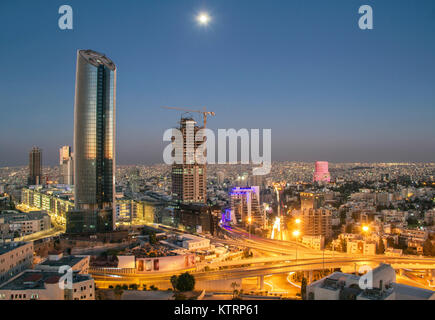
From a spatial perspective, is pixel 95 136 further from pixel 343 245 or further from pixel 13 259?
pixel 343 245

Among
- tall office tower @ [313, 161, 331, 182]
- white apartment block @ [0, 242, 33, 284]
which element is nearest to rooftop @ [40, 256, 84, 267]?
white apartment block @ [0, 242, 33, 284]

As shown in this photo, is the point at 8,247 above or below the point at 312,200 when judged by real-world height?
above

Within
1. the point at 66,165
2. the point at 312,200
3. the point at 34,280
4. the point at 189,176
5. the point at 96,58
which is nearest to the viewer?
the point at 34,280

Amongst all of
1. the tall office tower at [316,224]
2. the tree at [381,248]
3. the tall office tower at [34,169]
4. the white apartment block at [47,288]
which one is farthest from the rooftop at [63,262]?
the tall office tower at [34,169]

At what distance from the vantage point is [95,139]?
11.7 meters

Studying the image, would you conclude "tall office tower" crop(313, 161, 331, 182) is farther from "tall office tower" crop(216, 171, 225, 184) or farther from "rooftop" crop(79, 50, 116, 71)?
"rooftop" crop(79, 50, 116, 71)

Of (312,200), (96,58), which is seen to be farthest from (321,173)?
(96,58)

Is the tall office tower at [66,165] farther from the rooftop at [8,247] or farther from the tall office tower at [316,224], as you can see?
the rooftop at [8,247]

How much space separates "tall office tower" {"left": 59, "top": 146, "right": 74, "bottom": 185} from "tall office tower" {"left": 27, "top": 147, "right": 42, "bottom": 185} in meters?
1.61

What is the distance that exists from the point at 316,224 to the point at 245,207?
3355mm

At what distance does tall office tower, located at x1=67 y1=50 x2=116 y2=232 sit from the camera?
11438 mm
